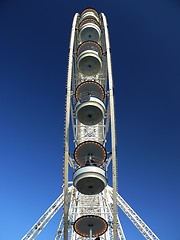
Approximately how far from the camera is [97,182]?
19312 mm

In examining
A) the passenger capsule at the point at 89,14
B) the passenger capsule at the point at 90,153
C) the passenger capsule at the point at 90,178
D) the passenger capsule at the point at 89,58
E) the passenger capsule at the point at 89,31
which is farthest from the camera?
the passenger capsule at the point at 89,14

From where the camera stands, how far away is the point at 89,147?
21594mm

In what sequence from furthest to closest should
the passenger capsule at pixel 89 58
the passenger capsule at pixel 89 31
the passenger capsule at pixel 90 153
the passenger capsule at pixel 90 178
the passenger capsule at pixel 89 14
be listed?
the passenger capsule at pixel 89 14 < the passenger capsule at pixel 89 31 < the passenger capsule at pixel 89 58 < the passenger capsule at pixel 90 153 < the passenger capsule at pixel 90 178

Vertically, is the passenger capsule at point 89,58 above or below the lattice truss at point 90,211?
above

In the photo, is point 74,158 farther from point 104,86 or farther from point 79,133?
point 104,86

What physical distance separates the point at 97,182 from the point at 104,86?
10500 mm

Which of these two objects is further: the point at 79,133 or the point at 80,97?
the point at 79,133

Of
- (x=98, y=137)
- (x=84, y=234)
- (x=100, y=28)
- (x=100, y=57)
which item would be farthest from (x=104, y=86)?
(x=84, y=234)

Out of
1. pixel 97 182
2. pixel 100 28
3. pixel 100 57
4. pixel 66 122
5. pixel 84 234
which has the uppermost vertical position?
pixel 100 28

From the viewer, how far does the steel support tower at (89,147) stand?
63.9 feet

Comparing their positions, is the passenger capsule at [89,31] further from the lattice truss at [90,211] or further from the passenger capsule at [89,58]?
the lattice truss at [90,211]

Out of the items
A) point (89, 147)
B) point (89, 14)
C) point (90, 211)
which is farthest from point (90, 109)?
point (89, 14)

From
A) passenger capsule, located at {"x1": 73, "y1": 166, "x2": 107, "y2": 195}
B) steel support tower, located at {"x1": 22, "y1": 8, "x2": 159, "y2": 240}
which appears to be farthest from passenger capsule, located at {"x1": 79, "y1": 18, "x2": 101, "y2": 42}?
passenger capsule, located at {"x1": 73, "y1": 166, "x2": 107, "y2": 195}

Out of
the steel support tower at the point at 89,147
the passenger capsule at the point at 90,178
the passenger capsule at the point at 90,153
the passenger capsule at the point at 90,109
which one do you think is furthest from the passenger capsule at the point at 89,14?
the passenger capsule at the point at 90,178
